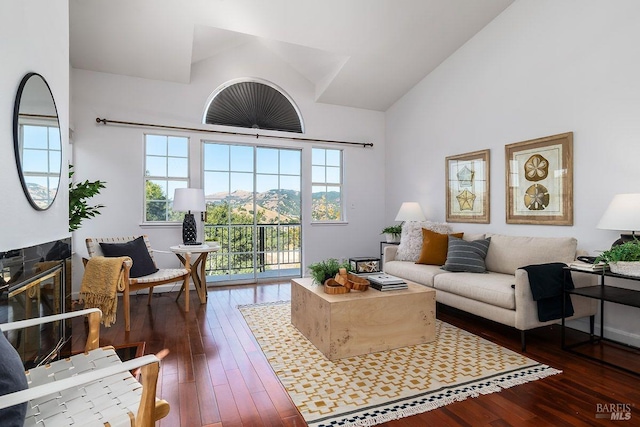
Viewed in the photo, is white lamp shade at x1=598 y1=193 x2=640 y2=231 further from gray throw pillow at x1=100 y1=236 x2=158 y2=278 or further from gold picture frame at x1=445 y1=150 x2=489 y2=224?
gray throw pillow at x1=100 y1=236 x2=158 y2=278

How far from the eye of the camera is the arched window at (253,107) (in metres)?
5.02

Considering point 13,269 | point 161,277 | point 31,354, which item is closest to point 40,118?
point 13,269

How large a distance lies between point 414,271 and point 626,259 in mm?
1827

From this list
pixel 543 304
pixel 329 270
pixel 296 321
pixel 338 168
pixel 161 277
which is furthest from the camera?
pixel 338 168

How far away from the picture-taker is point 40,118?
1.96m

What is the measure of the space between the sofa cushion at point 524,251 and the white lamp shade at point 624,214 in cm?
44

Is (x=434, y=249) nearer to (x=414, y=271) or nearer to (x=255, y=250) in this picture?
(x=414, y=271)

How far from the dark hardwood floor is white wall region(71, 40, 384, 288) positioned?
1.63 m

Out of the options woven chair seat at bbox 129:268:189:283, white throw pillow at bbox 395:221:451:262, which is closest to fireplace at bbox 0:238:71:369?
woven chair seat at bbox 129:268:189:283

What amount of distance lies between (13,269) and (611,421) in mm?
3077

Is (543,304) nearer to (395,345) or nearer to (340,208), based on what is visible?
(395,345)

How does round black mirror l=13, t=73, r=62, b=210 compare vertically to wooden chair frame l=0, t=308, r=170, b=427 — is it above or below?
above

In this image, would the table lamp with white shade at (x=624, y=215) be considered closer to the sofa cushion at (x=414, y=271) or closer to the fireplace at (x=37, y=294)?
the sofa cushion at (x=414, y=271)

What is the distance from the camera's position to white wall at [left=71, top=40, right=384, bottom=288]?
4.30m
